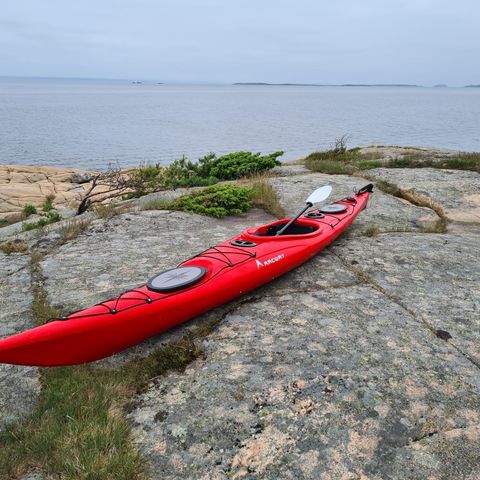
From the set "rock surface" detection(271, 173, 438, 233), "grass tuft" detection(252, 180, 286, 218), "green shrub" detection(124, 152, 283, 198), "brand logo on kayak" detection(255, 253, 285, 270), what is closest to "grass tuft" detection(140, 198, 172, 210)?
"grass tuft" detection(252, 180, 286, 218)

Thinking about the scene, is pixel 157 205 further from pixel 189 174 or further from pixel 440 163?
pixel 440 163

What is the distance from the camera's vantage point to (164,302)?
3641 millimetres

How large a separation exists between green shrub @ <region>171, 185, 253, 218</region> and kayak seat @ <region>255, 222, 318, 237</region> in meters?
1.69

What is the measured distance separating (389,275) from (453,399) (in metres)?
2.02

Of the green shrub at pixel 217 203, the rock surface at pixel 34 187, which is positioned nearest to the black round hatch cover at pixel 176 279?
the green shrub at pixel 217 203

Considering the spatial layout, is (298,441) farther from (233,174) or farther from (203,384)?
(233,174)

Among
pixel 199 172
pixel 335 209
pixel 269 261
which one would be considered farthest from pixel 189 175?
pixel 269 261

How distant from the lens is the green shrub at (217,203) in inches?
288

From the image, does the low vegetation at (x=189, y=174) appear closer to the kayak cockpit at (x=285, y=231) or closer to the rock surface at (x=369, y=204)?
the rock surface at (x=369, y=204)

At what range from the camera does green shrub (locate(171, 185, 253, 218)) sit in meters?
7.32

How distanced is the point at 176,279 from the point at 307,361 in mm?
1339

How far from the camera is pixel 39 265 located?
203 inches

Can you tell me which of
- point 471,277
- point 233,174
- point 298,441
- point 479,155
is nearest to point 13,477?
point 298,441

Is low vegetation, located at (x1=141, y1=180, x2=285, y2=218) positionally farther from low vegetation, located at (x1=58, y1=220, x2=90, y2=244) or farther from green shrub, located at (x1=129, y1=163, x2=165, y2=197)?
green shrub, located at (x1=129, y1=163, x2=165, y2=197)
